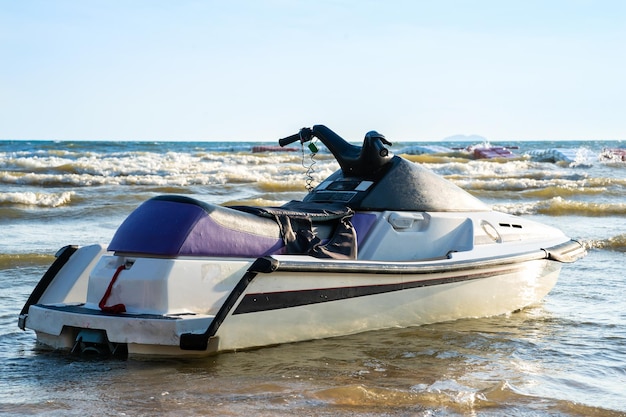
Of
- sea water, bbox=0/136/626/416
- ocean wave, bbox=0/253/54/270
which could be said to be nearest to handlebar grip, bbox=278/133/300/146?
sea water, bbox=0/136/626/416

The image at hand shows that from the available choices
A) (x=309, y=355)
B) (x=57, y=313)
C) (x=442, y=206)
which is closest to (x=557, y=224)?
(x=442, y=206)

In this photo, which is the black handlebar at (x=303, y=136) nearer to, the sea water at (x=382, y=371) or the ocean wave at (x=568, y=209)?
the sea water at (x=382, y=371)

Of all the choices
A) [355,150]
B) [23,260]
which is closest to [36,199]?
[23,260]

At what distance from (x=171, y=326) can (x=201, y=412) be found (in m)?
0.74

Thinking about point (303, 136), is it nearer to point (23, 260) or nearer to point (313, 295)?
point (313, 295)

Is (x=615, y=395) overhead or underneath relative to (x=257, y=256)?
underneath

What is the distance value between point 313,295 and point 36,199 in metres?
11.6

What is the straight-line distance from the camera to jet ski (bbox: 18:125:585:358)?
192 inches

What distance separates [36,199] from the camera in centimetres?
1572

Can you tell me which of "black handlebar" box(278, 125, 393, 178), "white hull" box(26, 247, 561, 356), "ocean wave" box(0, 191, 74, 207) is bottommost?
"ocean wave" box(0, 191, 74, 207)

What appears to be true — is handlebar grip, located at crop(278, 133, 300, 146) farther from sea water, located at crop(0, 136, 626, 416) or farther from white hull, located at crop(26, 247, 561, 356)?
sea water, located at crop(0, 136, 626, 416)

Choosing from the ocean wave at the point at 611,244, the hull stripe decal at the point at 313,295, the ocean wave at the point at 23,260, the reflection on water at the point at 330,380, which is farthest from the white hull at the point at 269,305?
the ocean wave at the point at 611,244

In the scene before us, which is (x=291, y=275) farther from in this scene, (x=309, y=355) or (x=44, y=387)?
(x=44, y=387)

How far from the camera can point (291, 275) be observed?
201 inches
